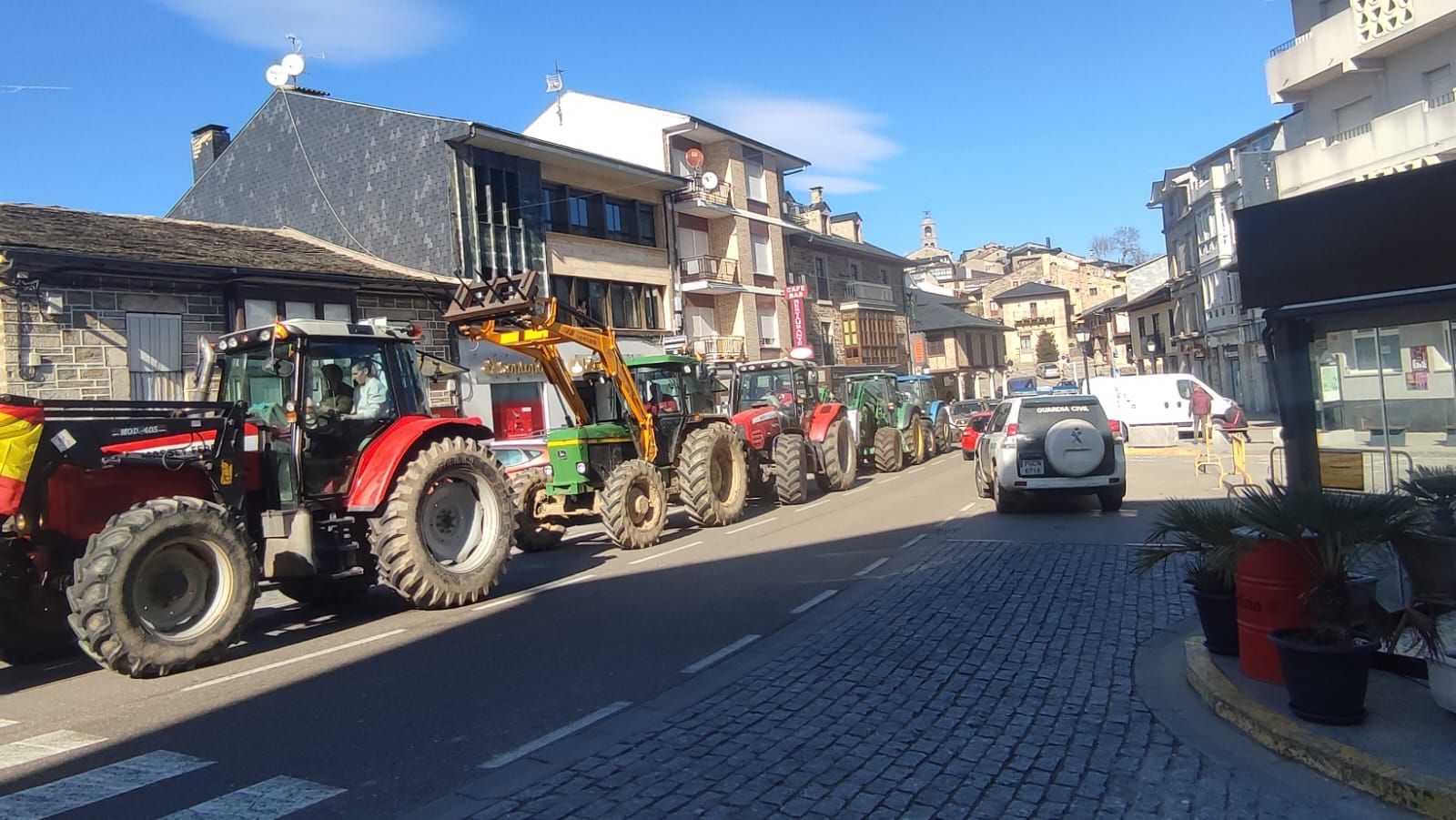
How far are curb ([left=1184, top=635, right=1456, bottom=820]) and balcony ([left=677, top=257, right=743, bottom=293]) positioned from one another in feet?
89.8

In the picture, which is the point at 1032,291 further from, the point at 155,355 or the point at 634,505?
the point at 634,505

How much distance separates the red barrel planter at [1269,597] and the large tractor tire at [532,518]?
360 inches

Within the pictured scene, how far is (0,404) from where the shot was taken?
243 inches

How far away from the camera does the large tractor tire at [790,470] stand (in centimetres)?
1608

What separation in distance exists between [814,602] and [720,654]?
189cm

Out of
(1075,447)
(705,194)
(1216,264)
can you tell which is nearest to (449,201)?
(705,194)

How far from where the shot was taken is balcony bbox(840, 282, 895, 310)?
43.0 metres

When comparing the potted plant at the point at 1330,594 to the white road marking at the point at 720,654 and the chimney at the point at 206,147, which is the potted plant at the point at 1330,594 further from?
the chimney at the point at 206,147

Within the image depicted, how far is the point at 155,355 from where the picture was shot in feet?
55.4

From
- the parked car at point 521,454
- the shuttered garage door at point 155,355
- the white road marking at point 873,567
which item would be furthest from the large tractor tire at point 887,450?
the shuttered garage door at point 155,355

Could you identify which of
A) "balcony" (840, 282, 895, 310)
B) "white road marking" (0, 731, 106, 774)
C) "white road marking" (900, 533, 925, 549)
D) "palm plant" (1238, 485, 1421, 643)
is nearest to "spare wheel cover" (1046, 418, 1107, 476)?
"white road marking" (900, 533, 925, 549)

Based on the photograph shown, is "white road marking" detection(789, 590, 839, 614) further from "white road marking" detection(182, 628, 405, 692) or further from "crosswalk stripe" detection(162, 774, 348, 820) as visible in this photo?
"crosswalk stripe" detection(162, 774, 348, 820)

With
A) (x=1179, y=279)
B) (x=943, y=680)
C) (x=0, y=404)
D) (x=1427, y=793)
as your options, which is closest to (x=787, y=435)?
(x=943, y=680)

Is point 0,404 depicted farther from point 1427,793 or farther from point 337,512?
point 1427,793
